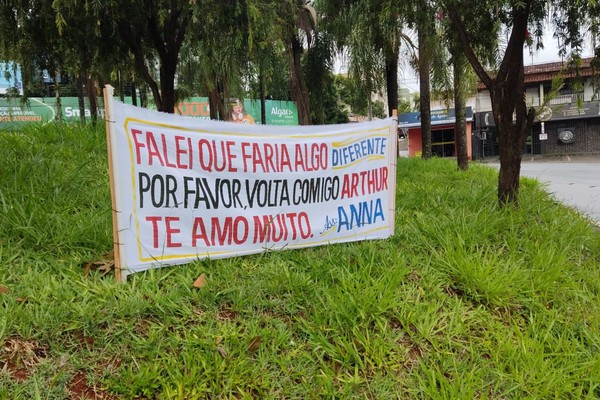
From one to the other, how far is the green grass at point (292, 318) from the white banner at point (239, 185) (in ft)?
0.51

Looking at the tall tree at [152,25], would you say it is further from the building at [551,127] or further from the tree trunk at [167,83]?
the building at [551,127]

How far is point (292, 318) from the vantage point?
281 centimetres

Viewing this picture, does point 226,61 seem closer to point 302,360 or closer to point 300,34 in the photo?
point 300,34

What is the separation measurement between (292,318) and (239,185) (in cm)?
104

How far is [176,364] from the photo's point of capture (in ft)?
7.61

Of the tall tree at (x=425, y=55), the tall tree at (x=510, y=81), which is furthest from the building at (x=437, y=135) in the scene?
the tall tree at (x=510, y=81)

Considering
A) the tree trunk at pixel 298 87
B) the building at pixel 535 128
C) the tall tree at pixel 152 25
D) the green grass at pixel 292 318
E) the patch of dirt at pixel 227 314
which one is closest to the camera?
the green grass at pixel 292 318

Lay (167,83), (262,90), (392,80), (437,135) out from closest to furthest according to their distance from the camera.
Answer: (167,83)
(392,80)
(262,90)
(437,135)

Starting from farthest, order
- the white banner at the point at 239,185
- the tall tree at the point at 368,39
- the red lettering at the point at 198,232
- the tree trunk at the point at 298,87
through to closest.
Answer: the tree trunk at the point at 298,87, the tall tree at the point at 368,39, the red lettering at the point at 198,232, the white banner at the point at 239,185

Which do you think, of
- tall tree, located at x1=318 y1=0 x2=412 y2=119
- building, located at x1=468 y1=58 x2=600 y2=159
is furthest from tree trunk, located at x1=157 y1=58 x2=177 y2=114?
building, located at x1=468 y1=58 x2=600 y2=159

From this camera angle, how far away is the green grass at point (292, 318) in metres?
2.32

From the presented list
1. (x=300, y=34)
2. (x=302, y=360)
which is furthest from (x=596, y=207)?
(x=302, y=360)

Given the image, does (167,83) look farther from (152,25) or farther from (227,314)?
(227,314)

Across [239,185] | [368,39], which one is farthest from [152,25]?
[239,185]
